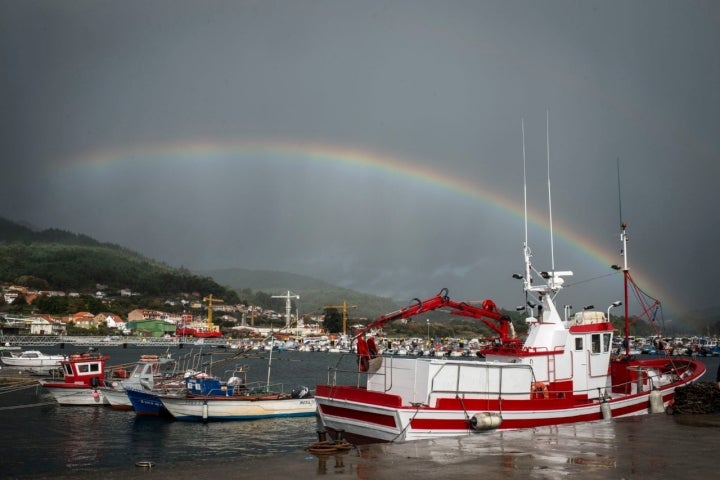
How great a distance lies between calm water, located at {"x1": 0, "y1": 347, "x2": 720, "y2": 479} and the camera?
51.0ft

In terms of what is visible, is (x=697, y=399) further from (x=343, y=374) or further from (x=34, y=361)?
(x=343, y=374)

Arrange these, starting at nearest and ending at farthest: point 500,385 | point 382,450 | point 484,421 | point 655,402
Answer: point 382,450, point 484,421, point 500,385, point 655,402

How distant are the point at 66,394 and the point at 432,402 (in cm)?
3782

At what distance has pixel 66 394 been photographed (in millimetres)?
49594

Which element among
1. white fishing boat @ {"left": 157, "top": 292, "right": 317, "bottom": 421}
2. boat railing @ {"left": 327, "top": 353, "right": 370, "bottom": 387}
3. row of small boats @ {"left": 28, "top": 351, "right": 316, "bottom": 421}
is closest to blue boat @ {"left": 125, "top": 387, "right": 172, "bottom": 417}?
row of small boats @ {"left": 28, "top": 351, "right": 316, "bottom": 421}

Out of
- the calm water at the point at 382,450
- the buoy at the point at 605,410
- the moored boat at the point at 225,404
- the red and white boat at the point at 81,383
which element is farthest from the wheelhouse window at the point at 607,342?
the red and white boat at the point at 81,383

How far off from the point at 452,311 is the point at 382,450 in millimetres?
11544

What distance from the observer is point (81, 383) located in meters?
49.6

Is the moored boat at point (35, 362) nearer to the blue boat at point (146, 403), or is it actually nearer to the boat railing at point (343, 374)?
the boat railing at point (343, 374)

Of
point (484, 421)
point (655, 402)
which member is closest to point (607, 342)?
point (655, 402)

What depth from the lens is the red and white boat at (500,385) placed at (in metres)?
22.5

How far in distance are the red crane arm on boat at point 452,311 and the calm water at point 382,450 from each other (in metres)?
6.48

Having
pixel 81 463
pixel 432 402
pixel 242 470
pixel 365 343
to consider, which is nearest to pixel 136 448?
pixel 81 463

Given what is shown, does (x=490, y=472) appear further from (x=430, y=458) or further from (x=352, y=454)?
(x=352, y=454)
